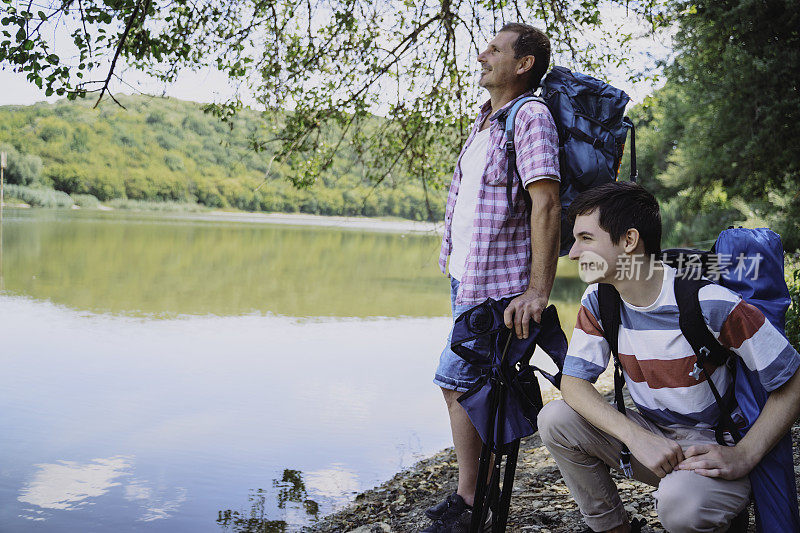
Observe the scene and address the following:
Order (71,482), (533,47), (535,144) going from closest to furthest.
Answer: (535,144) → (533,47) → (71,482)

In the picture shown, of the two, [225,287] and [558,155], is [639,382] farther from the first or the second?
[225,287]

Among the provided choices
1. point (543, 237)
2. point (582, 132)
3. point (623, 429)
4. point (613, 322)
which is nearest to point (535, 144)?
point (582, 132)

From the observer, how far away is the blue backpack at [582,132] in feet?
8.38

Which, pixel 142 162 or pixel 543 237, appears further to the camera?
pixel 142 162

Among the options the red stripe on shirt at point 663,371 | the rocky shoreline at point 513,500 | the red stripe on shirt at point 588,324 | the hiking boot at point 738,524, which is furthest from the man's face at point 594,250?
the rocky shoreline at point 513,500

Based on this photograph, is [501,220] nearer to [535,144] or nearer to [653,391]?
[535,144]

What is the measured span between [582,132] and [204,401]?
5315mm

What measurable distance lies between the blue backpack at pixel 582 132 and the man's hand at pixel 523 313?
1.16ft

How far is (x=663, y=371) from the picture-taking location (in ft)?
6.52

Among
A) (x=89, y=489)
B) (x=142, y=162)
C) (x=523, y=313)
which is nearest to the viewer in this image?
(x=523, y=313)

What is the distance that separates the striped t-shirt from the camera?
6.04 ft

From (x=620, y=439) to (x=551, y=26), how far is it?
17.9ft

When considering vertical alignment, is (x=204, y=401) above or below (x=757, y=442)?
below

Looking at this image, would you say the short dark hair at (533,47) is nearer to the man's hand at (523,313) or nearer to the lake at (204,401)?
the man's hand at (523,313)
